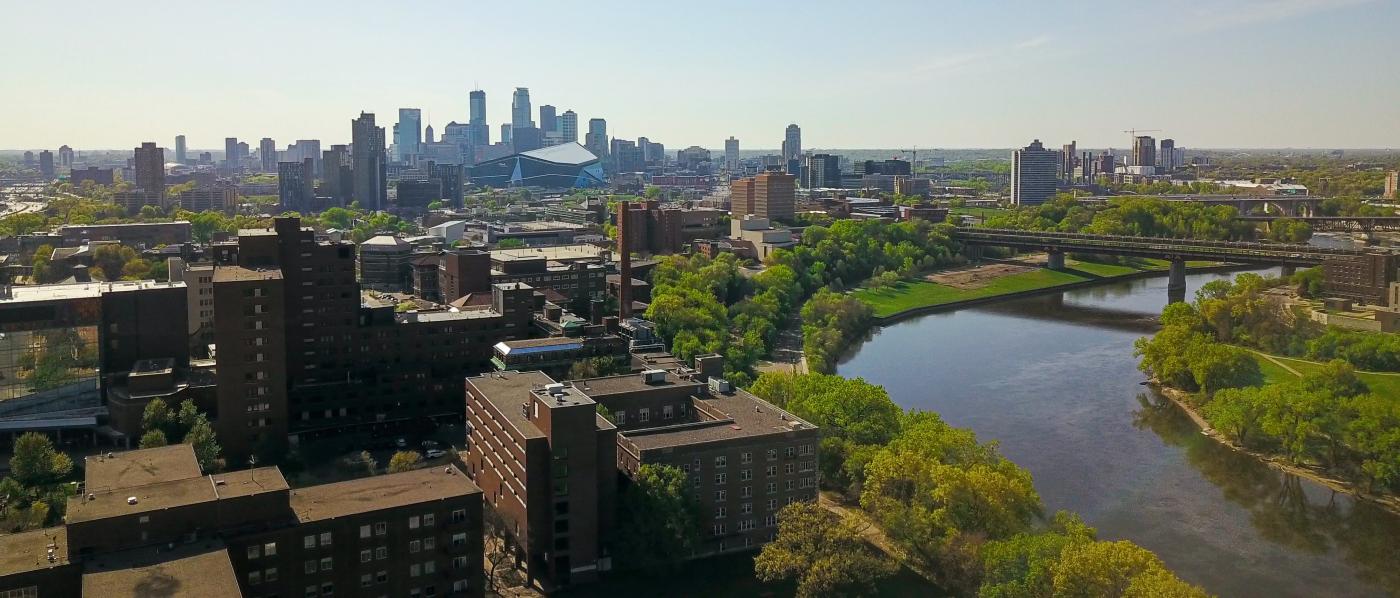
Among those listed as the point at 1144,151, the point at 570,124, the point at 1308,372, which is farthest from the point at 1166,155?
the point at 1308,372

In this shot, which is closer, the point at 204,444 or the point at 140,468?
the point at 140,468

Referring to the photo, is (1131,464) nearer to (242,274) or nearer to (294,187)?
(242,274)

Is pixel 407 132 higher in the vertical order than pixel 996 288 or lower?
higher

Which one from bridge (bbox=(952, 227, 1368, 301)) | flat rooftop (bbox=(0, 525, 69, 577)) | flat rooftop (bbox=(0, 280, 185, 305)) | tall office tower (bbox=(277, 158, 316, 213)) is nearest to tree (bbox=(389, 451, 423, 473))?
flat rooftop (bbox=(0, 525, 69, 577))

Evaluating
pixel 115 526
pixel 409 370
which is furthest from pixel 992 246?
pixel 115 526

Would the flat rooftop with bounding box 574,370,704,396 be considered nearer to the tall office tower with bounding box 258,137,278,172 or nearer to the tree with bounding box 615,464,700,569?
the tree with bounding box 615,464,700,569
